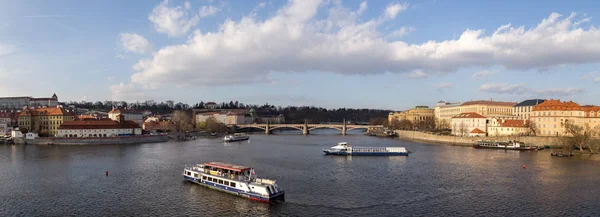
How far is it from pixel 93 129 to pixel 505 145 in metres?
64.5

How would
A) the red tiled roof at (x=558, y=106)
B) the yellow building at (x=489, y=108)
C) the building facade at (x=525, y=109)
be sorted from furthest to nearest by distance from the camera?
the yellow building at (x=489, y=108), the building facade at (x=525, y=109), the red tiled roof at (x=558, y=106)

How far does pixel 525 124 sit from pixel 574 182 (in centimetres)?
4152

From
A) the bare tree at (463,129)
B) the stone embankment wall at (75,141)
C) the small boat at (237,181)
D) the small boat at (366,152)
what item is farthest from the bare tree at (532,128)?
the stone embankment wall at (75,141)

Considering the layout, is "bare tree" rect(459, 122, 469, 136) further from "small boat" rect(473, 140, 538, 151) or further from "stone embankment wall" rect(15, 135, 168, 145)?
"stone embankment wall" rect(15, 135, 168, 145)

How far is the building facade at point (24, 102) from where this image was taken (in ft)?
405

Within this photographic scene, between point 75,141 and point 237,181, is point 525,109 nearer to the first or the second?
point 237,181

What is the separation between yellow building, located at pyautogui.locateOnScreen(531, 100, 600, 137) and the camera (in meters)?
63.9

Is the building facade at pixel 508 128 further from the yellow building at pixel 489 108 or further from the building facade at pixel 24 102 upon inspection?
the building facade at pixel 24 102

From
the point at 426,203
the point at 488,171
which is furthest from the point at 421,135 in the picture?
the point at 426,203

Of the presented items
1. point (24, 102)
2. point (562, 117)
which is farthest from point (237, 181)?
point (24, 102)

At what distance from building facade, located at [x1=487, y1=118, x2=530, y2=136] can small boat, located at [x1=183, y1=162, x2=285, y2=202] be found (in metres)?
54.8

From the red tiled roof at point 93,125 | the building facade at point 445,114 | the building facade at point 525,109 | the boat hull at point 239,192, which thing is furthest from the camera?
the building facade at point 445,114

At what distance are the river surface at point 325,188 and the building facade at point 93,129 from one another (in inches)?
1028

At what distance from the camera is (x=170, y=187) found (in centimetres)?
2950
